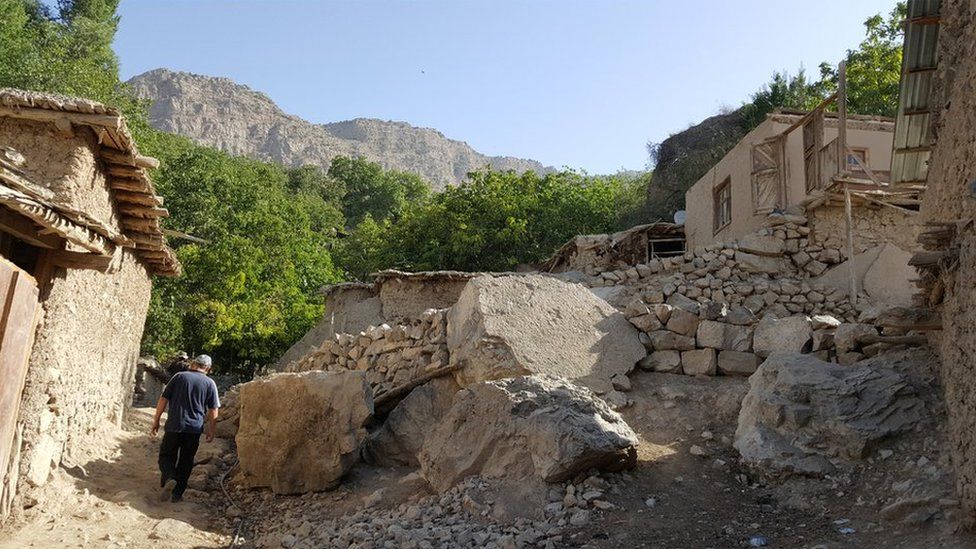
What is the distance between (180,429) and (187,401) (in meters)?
0.26

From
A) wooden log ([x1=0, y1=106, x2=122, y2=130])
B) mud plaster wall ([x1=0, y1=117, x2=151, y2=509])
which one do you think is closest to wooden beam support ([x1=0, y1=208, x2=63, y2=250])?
mud plaster wall ([x1=0, y1=117, x2=151, y2=509])

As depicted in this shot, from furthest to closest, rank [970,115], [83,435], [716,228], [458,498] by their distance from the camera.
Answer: [716,228] < [83,435] < [458,498] < [970,115]

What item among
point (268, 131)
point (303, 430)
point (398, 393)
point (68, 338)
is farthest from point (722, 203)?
point (268, 131)

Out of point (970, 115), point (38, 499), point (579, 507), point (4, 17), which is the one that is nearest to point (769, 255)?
point (970, 115)

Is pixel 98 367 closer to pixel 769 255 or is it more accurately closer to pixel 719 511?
pixel 719 511

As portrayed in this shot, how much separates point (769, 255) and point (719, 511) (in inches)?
326

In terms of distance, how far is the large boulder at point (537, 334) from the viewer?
712 cm

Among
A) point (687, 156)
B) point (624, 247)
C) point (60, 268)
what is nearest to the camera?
point (60, 268)

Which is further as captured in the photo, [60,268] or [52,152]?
[52,152]

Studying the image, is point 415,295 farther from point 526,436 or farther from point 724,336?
point 526,436

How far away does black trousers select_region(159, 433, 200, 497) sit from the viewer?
6613 mm

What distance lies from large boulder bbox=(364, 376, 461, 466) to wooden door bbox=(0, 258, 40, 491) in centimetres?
336

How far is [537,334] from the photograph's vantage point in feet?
24.3

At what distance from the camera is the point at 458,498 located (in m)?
5.35
